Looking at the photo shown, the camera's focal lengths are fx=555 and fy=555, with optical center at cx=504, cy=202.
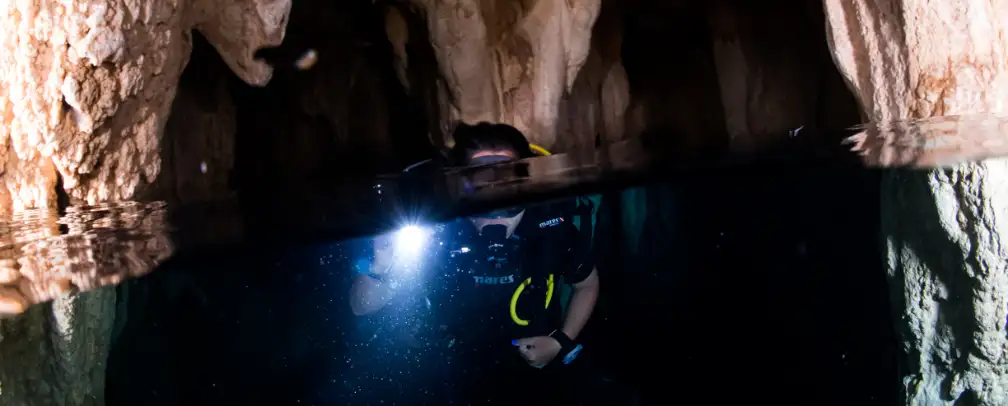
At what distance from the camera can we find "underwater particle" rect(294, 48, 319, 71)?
5691 millimetres

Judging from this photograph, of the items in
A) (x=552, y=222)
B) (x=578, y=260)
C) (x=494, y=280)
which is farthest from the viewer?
(x=494, y=280)

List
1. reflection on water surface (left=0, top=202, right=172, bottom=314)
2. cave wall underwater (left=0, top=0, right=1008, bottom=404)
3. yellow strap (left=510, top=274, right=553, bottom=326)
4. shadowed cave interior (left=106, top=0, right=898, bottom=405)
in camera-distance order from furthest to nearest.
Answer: shadowed cave interior (left=106, top=0, right=898, bottom=405) → yellow strap (left=510, top=274, right=553, bottom=326) → cave wall underwater (left=0, top=0, right=1008, bottom=404) → reflection on water surface (left=0, top=202, right=172, bottom=314)

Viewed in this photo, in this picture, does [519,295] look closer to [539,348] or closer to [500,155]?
[539,348]

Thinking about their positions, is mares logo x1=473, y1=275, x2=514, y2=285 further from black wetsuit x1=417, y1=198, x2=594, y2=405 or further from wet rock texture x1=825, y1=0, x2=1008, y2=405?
wet rock texture x1=825, y1=0, x2=1008, y2=405

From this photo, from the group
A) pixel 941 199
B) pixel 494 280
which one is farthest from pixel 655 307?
pixel 941 199

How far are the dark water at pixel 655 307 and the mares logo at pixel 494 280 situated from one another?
1.58ft

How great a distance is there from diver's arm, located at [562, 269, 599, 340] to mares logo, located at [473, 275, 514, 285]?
1.72 feet

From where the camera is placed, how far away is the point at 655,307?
10914 millimetres

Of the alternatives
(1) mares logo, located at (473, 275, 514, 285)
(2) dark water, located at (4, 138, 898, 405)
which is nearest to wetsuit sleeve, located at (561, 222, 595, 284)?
(2) dark water, located at (4, 138, 898, 405)

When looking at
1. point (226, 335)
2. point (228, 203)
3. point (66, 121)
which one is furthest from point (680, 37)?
point (226, 335)

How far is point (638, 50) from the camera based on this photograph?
7.26m

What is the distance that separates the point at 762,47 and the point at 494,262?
3.75 meters

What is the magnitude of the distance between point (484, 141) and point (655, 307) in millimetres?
8232

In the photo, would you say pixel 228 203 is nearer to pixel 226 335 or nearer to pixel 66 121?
pixel 66 121
